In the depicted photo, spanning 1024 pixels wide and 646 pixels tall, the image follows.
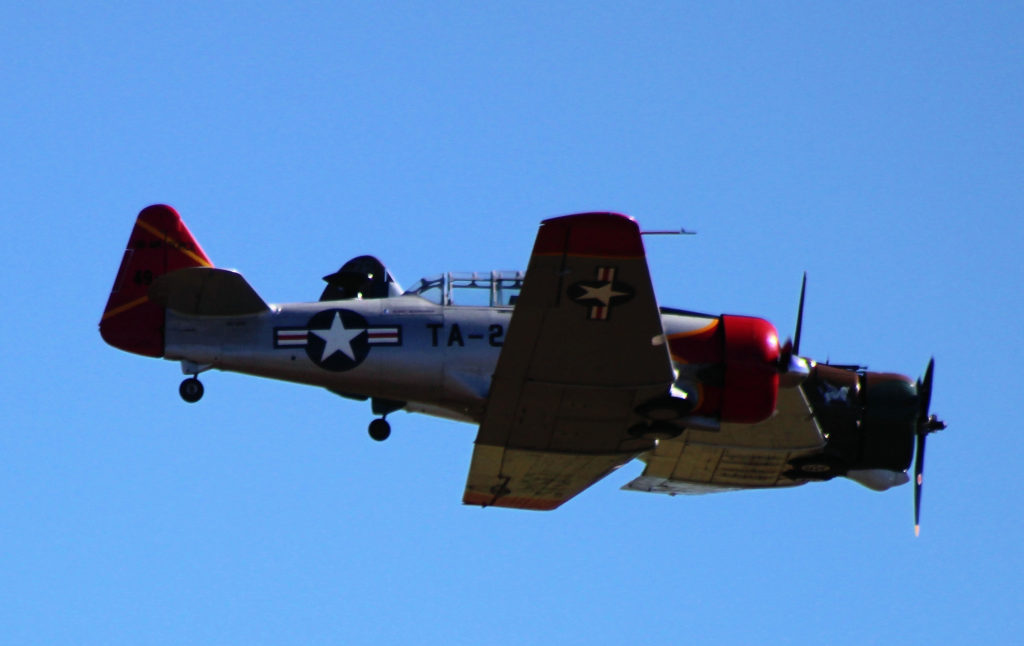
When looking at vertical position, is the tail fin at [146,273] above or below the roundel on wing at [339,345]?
above

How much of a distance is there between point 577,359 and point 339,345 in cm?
345

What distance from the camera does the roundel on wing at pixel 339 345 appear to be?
22094 mm

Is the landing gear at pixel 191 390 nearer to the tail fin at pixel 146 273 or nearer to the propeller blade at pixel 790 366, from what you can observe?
the tail fin at pixel 146 273

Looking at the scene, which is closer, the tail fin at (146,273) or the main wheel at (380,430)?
the tail fin at (146,273)

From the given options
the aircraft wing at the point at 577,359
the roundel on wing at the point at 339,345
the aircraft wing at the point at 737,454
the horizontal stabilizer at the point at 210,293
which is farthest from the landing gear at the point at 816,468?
the horizontal stabilizer at the point at 210,293

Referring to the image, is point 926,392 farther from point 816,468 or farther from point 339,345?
point 339,345

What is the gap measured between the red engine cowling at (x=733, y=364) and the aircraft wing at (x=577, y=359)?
3.36 ft

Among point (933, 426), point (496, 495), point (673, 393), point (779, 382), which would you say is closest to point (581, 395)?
point (673, 393)

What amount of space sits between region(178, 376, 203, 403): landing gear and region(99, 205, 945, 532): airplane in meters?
0.02

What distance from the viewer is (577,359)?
20391mm

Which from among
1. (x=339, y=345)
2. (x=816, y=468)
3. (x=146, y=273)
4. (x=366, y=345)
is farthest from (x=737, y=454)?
(x=146, y=273)

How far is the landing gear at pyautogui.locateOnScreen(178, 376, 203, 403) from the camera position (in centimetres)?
2208

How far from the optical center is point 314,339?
72.6ft

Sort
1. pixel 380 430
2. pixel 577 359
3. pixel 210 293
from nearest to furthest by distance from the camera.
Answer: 1. pixel 577 359
2. pixel 210 293
3. pixel 380 430
